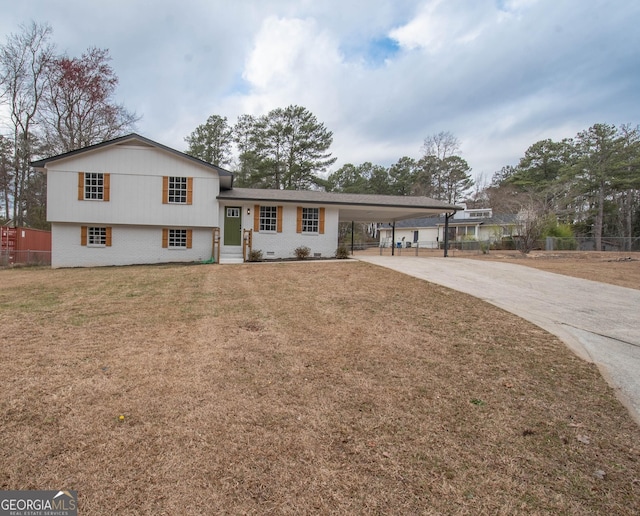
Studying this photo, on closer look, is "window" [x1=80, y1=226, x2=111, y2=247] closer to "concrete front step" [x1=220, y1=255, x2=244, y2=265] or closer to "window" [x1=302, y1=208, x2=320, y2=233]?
"concrete front step" [x1=220, y1=255, x2=244, y2=265]

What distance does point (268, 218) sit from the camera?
16.6 meters

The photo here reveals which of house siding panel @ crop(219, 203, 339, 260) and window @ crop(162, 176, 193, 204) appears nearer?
window @ crop(162, 176, 193, 204)

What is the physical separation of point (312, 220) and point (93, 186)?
10.4m

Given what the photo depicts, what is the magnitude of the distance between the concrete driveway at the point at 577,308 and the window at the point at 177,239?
10.5 metres

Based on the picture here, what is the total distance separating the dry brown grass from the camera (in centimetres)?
201

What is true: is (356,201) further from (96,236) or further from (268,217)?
(96,236)

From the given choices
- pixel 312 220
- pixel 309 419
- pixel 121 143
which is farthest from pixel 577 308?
pixel 121 143

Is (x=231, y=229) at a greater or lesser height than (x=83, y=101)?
lesser

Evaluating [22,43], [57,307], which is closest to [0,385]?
[57,307]

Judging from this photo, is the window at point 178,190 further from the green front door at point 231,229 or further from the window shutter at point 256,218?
the window shutter at point 256,218

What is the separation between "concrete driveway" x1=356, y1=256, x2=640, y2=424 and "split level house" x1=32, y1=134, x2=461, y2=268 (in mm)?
7082

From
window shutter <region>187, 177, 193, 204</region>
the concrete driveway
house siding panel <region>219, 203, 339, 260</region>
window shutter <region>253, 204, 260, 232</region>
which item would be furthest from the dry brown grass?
window shutter <region>253, 204, 260, 232</region>

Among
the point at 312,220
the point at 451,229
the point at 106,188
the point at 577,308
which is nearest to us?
the point at 577,308

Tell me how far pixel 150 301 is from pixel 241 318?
255 cm
